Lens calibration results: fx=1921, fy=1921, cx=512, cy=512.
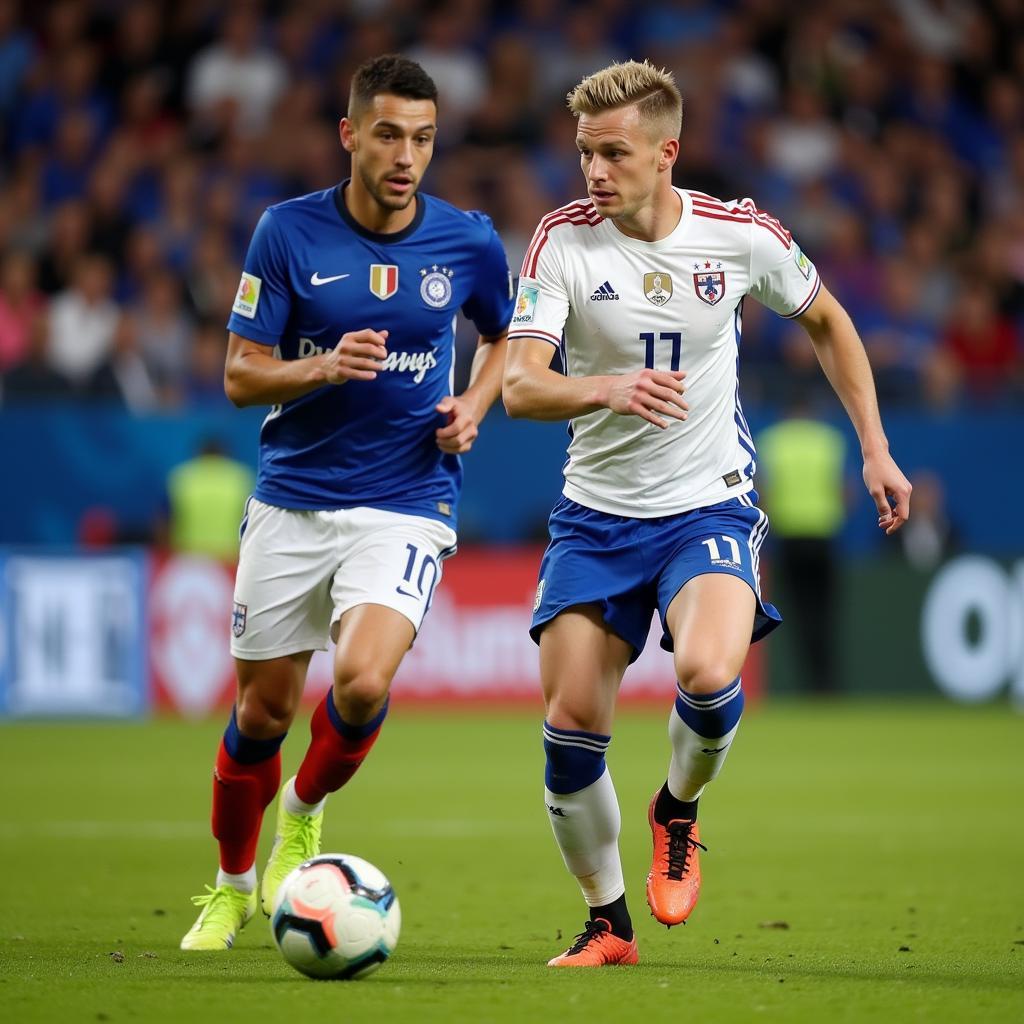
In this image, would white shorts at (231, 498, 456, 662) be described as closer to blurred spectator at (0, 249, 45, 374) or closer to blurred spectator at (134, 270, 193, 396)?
blurred spectator at (134, 270, 193, 396)

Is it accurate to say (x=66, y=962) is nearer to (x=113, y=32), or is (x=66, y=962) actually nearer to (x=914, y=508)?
(x=914, y=508)

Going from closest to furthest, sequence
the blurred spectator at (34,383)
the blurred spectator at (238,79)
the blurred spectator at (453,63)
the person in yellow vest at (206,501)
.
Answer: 1. the person in yellow vest at (206,501)
2. the blurred spectator at (34,383)
3. the blurred spectator at (238,79)
4. the blurred spectator at (453,63)

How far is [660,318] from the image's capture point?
5.70m

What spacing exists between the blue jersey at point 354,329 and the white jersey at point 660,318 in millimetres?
637

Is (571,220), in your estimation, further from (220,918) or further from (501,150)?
(501,150)

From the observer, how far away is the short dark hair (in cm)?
603

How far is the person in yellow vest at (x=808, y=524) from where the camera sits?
50.8ft

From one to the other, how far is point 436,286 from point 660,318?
37.0 inches

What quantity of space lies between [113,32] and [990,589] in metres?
9.83

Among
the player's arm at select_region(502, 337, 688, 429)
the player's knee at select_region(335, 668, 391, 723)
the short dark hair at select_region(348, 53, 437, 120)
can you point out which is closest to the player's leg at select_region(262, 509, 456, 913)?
the player's knee at select_region(335, 668, 391, 723)

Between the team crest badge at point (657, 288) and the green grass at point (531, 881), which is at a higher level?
the team crest badge at point (657, 288)

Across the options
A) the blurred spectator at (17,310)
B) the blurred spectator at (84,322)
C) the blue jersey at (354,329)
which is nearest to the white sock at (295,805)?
the blue jersey at (354,329)

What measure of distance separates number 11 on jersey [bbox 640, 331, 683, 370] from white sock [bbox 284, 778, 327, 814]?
1.80 meters

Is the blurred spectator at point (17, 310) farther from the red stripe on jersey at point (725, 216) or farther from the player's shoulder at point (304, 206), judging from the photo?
the red stripe on jersey at point (725, 216)
